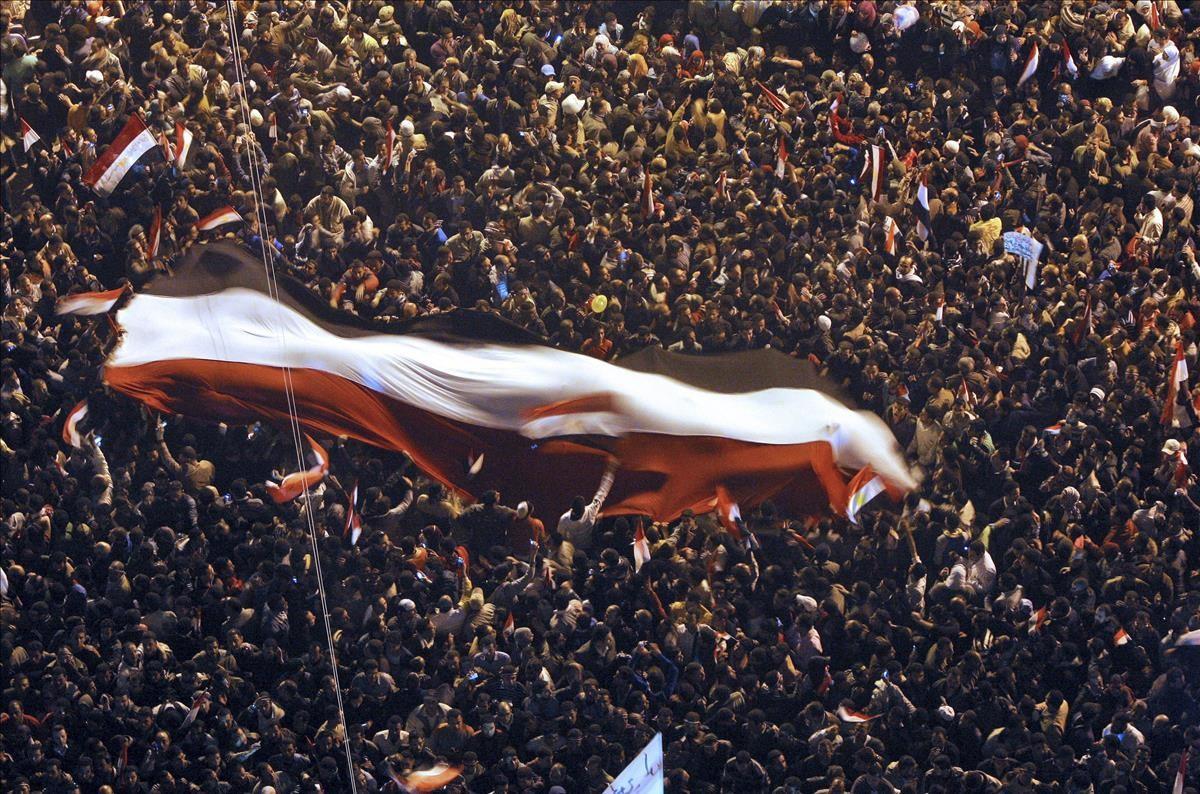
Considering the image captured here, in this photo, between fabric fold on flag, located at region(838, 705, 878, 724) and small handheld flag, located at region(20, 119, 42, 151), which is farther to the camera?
small handheld flag, located at region(20, 119, 42, 151)

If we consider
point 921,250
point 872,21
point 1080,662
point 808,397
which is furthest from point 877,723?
point 872,21

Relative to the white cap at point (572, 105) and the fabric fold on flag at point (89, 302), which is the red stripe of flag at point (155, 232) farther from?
the white cap at point (572, 105)

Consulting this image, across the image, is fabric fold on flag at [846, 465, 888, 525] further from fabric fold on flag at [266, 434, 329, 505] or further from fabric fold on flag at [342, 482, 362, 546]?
fabric fold on flag at [266, 434, 329, 505]

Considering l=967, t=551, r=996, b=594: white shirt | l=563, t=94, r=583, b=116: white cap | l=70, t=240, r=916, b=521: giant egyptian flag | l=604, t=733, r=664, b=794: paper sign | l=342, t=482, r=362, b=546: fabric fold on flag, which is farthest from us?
l=563, t=94, r=583, b=116: white cap

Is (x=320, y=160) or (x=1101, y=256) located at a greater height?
(x=320, y=160)

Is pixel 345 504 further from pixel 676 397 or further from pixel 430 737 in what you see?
pixel 676 397

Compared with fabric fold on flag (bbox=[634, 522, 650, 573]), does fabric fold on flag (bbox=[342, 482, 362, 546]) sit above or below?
above

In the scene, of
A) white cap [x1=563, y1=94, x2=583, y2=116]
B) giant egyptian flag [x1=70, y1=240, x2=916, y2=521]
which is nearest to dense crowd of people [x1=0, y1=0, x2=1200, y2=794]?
white cap [x1=563, y1=94, x2=583, y2=116]
